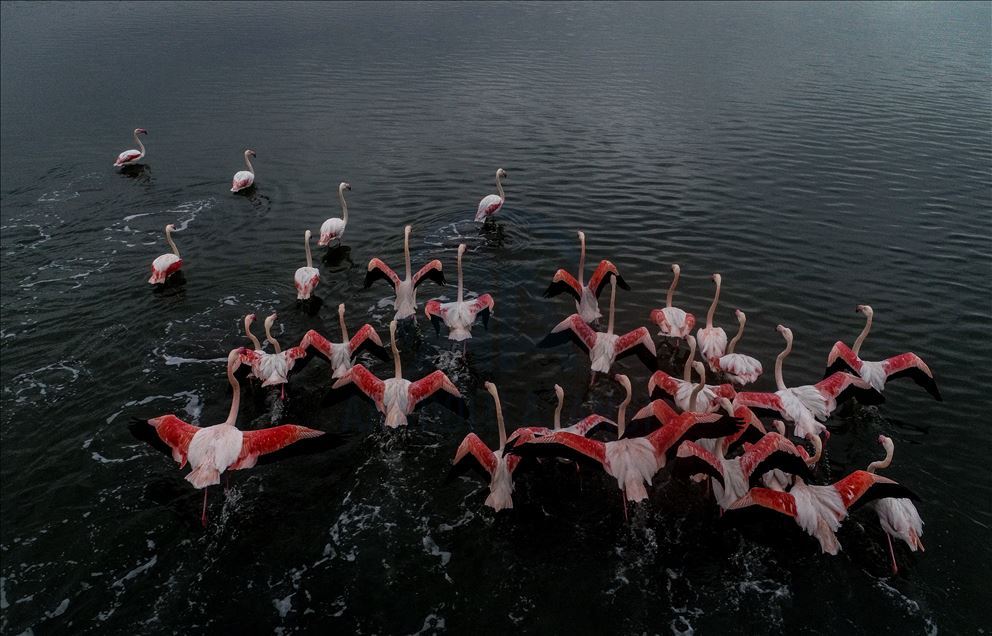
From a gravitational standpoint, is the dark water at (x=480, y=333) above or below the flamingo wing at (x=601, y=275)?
below

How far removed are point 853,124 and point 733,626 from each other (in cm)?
2728

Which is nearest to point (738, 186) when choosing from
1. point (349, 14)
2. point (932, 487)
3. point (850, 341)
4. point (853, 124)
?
point (850, 341)

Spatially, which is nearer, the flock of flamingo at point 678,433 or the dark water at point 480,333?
the flock of flamingo at point 678,433

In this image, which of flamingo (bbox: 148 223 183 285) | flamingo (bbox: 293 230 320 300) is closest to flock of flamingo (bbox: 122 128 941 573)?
flamingo (bbox: 293 230 320 300)

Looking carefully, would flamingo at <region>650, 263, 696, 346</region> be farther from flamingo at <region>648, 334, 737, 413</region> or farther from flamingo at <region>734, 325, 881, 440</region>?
flamingo at <region>734, 325, 881, 440</region>

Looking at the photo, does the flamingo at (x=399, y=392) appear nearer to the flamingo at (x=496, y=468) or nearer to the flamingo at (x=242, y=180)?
the flamingo at (x=496, y=468)

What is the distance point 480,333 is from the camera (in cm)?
1234

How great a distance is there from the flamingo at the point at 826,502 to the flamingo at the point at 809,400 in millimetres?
1292

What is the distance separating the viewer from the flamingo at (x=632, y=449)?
7.36 metres

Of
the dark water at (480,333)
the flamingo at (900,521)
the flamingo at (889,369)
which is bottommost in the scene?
the dark water at (480,333)

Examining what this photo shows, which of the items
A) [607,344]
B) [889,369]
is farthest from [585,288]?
[889,369]

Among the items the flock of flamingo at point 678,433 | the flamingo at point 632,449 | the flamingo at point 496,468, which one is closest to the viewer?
the flock of flamingo at point 678,433

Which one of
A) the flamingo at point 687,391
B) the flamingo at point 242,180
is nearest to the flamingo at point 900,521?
the flamingo at point 687,391

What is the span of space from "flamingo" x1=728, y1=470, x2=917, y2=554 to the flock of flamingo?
0.01m
